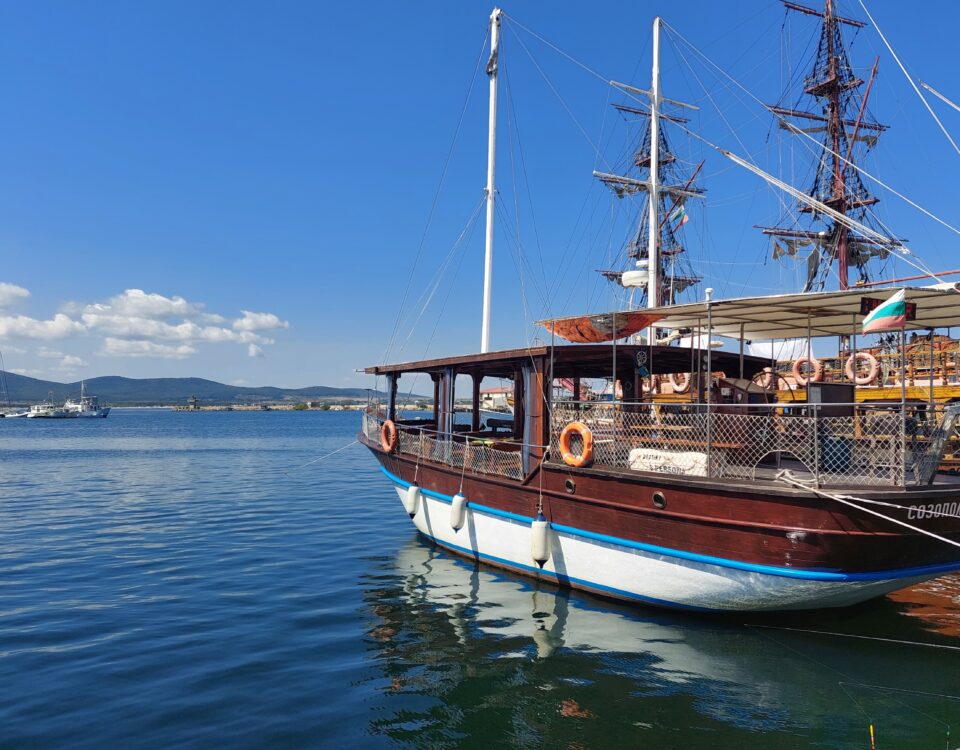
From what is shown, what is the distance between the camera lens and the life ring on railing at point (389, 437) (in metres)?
13.5

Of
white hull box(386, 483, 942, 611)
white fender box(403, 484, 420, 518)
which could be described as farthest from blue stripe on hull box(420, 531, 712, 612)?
white fender box(403, 484, 420, 518)

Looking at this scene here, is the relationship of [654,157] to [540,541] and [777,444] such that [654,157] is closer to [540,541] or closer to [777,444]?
[777,444]

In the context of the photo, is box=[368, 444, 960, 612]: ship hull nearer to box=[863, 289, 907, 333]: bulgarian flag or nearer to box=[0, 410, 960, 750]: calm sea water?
box=[0, 410, 960, 750]: calm sea water

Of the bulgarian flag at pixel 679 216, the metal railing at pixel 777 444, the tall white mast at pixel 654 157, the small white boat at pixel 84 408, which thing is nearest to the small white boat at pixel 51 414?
the small white boat at pixel 84 408

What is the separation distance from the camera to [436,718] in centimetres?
628

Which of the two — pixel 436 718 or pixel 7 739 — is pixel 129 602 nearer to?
pixel 7 739

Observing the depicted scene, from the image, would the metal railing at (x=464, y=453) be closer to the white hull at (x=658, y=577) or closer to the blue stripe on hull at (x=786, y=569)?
the white hull at (x=658, y=577)

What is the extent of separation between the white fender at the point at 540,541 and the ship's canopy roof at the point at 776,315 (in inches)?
121

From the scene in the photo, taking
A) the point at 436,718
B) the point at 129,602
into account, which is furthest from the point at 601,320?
the point at 129,602

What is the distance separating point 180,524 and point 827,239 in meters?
33.0

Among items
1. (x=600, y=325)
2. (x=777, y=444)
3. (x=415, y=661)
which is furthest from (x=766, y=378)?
(x=415, y=661)

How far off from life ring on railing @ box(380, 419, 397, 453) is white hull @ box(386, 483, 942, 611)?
2733mm

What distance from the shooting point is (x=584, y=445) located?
9102 millimetres

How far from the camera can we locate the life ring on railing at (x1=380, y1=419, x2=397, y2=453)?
44.2 ft
